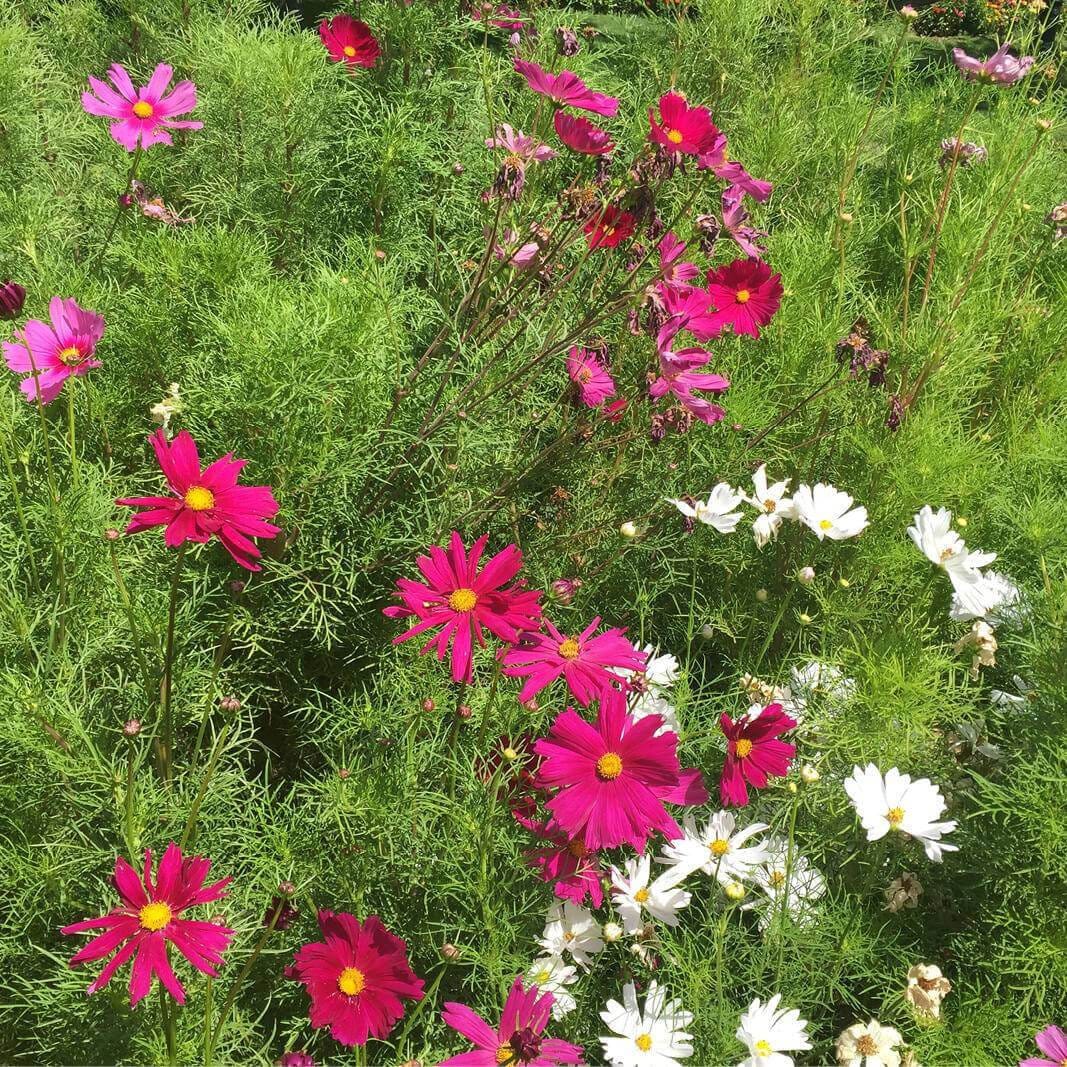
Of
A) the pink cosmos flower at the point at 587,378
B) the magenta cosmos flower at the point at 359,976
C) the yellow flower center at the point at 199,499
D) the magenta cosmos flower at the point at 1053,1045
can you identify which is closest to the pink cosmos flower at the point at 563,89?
the pink cosmos flower at the point at 587,378

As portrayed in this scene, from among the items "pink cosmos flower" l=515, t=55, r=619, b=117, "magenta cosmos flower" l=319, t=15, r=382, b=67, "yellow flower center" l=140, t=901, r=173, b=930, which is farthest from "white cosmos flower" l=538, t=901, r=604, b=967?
"magenta cosmos flower" l=319, t=15, r=382, b=67

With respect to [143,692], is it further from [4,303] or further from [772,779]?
[772,779]

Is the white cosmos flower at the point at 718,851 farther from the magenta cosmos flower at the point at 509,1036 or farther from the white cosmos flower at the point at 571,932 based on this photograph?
the magenta cosmos flower at the point at 509,1036

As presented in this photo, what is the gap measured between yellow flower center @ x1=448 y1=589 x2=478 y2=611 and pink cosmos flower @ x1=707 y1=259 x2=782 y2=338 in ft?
2.38

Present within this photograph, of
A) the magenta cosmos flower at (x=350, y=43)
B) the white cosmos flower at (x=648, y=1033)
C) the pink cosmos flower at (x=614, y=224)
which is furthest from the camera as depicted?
the magenta cosmos flower at (x=350, y=43)

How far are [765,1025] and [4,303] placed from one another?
1103 millimetres

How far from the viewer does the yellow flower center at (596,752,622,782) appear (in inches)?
40.1

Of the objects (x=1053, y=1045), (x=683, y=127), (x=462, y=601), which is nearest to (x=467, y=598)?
(x=462, y=601)

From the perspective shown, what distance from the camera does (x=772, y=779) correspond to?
4.03 feet

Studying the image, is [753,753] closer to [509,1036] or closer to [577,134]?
[509,1036]

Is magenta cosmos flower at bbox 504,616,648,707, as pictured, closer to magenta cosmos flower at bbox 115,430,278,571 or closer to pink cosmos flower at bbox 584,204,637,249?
magenta cosmos flower at bbox 115,430,278,571

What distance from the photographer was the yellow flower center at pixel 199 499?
3.11 ft

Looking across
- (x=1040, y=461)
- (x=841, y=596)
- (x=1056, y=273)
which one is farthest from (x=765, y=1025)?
(x=1056, y=273)

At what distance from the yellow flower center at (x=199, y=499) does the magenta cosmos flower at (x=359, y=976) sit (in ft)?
1.37
